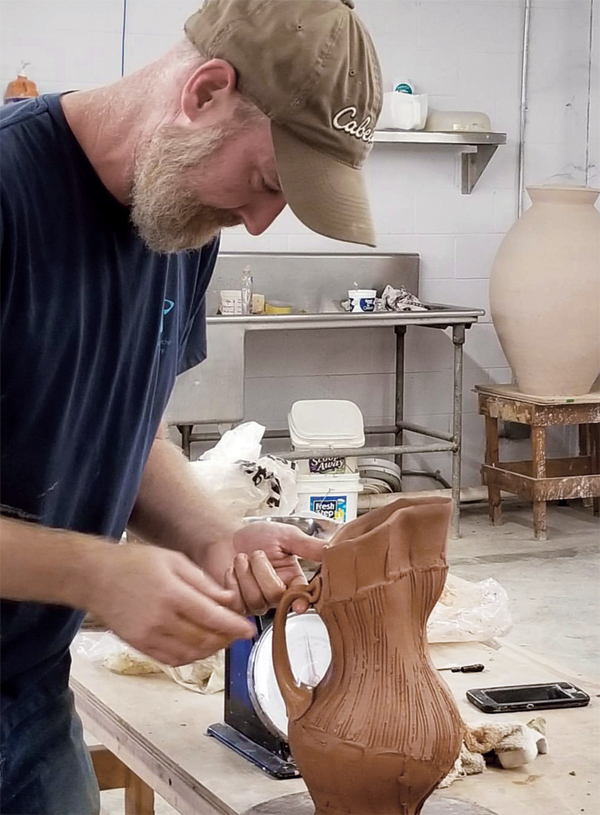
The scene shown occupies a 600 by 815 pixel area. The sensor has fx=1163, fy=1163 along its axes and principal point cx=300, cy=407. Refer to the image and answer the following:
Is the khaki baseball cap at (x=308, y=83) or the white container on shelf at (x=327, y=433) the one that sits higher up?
the khaki baseball cap at (x=308, y=83)

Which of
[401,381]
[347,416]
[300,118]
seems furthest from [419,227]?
[300,118]

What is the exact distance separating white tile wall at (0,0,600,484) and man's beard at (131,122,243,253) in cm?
359

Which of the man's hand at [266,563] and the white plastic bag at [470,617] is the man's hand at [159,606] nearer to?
the man's hand at [266,563]

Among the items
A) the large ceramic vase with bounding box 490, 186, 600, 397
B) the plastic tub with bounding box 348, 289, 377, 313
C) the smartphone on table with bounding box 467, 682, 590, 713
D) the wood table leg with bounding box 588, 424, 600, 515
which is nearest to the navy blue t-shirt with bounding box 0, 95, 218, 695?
the smartphone on table with bounding box 467, 682, 590, 713

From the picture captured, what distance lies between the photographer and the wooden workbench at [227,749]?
4.96 feet

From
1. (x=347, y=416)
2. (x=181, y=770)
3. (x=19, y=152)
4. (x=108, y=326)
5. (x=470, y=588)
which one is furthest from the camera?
(x=347, y=416)

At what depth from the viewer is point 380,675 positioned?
134cm

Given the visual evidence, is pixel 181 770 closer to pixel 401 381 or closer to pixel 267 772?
pixel 267 772

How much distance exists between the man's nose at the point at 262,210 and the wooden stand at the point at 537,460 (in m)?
3.53

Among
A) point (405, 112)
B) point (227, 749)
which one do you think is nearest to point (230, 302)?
point (405, 112)

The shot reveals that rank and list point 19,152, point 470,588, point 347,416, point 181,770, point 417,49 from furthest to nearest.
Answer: point 417,49 < point 347,416 < point 470,588 < point 181,770 < point 19,152

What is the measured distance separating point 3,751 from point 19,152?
2.37ft

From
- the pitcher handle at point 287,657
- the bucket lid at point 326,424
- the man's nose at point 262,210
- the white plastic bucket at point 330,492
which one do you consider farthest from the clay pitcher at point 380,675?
the bucket lid at point 326,424

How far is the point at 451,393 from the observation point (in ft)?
17.6
